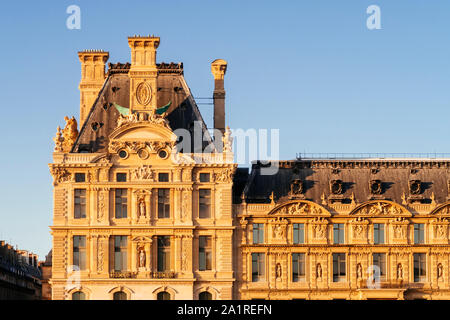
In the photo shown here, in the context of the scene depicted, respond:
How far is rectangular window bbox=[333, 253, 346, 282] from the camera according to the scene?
323 feet

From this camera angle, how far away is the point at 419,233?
99.0 meters

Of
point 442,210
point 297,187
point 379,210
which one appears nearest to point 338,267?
point 379,210

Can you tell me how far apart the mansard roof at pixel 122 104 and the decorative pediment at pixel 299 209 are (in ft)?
27.7

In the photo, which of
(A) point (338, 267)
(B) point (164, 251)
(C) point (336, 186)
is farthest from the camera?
(C) point (336, 186)

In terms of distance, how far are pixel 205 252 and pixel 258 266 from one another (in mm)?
4562

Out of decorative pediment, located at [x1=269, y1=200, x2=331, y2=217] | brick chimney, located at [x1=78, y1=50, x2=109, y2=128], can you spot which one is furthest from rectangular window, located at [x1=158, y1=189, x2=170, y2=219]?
brick chimney, located at [x1=78, y1=50, x2=109, y2=128]

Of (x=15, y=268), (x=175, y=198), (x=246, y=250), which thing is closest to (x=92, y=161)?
(x=175, y=198)

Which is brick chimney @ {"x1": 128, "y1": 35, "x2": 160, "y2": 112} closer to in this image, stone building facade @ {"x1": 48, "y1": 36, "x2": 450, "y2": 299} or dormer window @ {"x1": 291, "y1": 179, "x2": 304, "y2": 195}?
stone building facade @ {"x1": 48, "y1": 36, "x2": 450, "y2": 299}

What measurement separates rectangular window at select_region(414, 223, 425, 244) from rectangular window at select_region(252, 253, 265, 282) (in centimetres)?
1288

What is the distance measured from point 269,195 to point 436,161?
1513 centimetres

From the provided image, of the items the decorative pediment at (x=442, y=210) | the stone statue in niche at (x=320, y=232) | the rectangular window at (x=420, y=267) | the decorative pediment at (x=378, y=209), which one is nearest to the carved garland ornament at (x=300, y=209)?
the stone statue in niche at (x=320, y=232)

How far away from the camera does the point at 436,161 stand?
103062mm

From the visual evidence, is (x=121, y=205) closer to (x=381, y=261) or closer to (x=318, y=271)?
(x=318, y=271)

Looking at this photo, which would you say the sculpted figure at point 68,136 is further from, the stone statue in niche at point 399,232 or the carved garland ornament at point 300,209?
the stone statue in niche at point 399,232
